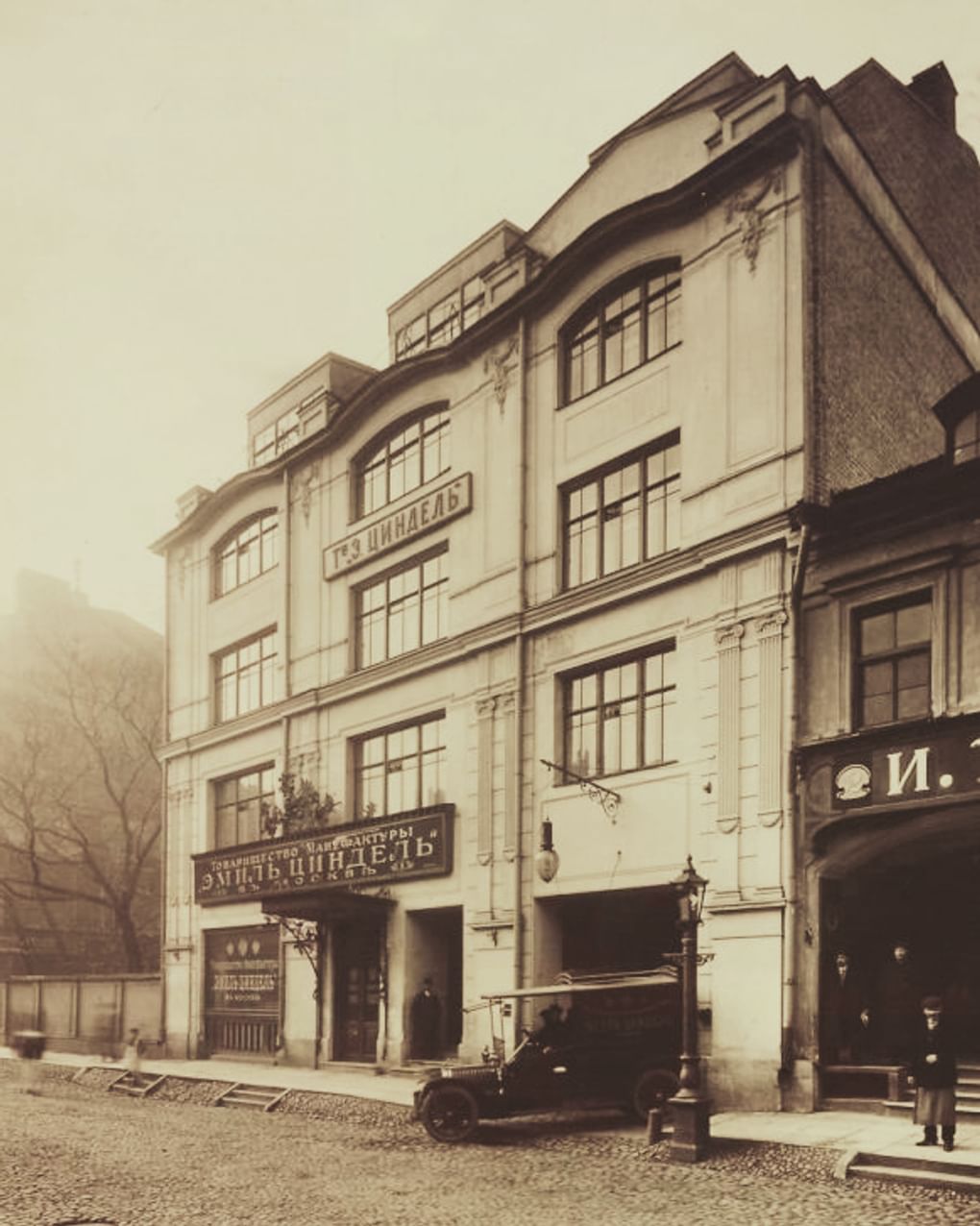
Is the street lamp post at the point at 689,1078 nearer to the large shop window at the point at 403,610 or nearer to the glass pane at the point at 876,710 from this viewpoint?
the glass pane at the point at 876,710

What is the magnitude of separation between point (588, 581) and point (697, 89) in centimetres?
920

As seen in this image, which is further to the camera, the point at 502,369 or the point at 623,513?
the point at 502,369

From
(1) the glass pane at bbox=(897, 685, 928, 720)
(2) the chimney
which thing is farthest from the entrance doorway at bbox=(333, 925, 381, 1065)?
(2) the chimney

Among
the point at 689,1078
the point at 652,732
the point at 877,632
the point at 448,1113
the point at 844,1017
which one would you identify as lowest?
the point at 448,1113

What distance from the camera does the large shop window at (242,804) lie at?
3231 centimetres

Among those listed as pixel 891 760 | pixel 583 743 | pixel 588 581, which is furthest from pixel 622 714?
pixel 891 760

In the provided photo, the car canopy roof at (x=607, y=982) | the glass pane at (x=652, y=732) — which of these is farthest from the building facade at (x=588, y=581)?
the car canopy roof at (x=607, y=982)

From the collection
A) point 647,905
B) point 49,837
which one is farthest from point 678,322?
point 49,837

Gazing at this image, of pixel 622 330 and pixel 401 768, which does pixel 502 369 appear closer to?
pixel 622 330

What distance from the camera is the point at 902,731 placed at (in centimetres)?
1780

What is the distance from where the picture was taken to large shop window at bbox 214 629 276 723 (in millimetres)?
32906

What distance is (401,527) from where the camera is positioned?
28.2 metres

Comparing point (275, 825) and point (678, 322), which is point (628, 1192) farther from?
point (275, 825)

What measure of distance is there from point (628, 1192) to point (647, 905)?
31.2 feet
